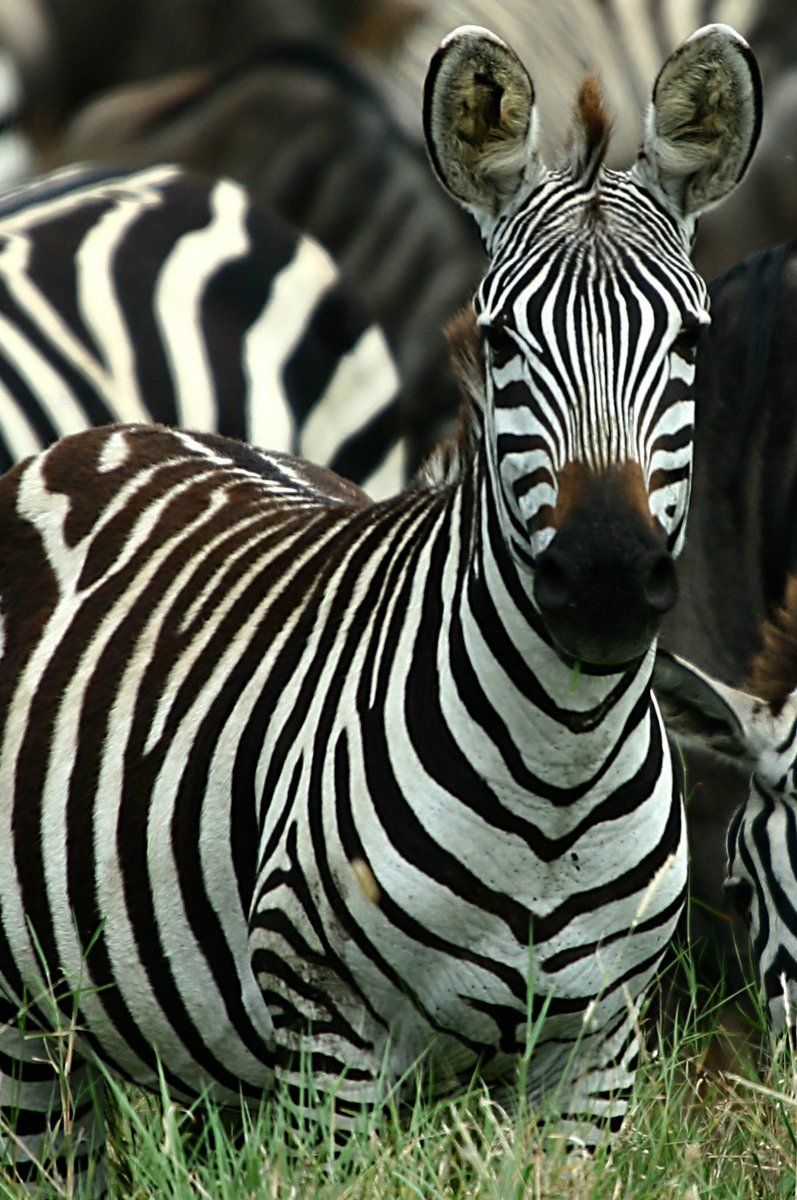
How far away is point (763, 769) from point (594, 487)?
1265mm

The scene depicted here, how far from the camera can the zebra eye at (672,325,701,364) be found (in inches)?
126

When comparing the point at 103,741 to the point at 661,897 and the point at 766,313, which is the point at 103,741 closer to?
the point at 661,897

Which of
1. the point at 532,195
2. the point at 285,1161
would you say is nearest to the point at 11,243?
the point at 532,195

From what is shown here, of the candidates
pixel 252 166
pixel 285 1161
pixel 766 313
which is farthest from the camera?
pixel 252 166

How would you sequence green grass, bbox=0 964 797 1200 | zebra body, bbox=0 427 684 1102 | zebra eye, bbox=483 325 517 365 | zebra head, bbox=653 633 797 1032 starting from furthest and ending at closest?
zebra head, bbox=653 633 797 1032 → zebra body, bbox=0 427 684 1102 → zebra eye, bbox=483 325 517 365 → green grass, bbox=0 964 797 1200

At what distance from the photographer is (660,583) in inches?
118

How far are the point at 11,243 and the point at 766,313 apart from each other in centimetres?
256

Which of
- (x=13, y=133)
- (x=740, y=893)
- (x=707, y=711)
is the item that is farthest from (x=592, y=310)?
(x=13, y=133)

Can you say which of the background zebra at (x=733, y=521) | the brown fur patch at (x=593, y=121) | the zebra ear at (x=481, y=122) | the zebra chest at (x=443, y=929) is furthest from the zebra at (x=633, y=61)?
the zebra chest at (x=443, y=929)

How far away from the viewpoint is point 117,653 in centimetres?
392

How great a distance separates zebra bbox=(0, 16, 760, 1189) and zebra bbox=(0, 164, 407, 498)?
2.49 metres

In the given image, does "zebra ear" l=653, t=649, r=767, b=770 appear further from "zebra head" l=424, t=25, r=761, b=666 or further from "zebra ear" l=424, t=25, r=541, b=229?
"zebra ear" l=424, t=25, r=541, b=229

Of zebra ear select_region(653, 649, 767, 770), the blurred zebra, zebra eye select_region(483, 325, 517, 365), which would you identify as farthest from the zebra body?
the blurred zebra

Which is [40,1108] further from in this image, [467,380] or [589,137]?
[589,137]
